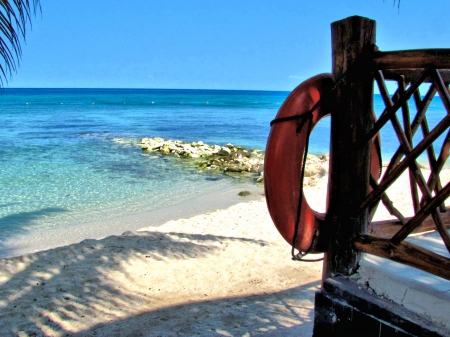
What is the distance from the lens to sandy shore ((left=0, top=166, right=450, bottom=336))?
3686 mm

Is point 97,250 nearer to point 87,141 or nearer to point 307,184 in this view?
point 307,184

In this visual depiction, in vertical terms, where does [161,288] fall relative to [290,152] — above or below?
below

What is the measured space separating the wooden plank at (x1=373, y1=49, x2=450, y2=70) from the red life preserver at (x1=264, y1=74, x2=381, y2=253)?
12.8 inches

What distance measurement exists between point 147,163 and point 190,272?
33.1ft

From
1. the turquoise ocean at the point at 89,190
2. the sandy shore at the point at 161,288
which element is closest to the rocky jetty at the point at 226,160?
the turquoise ocean at the point at 89,190

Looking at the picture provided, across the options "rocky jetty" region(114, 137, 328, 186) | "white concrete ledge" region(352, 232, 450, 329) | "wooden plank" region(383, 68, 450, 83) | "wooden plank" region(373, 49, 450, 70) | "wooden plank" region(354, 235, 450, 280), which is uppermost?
"wooden plank" region(373, 49, 450, 70)

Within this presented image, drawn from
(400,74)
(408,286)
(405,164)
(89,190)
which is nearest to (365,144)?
(405,164)

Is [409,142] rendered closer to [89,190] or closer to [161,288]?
Answer: [161,288]

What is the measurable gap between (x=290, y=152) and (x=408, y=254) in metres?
0.83

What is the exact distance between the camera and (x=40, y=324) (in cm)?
370

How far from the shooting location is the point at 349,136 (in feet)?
7.78

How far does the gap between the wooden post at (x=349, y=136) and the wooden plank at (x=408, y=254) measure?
0.09m

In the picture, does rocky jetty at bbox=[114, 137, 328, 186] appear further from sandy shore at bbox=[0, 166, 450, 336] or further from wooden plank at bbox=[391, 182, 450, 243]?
wooden plank at bbox=[391, 182, 450, 243]

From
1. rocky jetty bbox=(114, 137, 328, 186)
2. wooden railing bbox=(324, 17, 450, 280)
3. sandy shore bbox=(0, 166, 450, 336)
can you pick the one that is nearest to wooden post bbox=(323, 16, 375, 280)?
wooden railing bbox=(324, 17, 450, 280)
